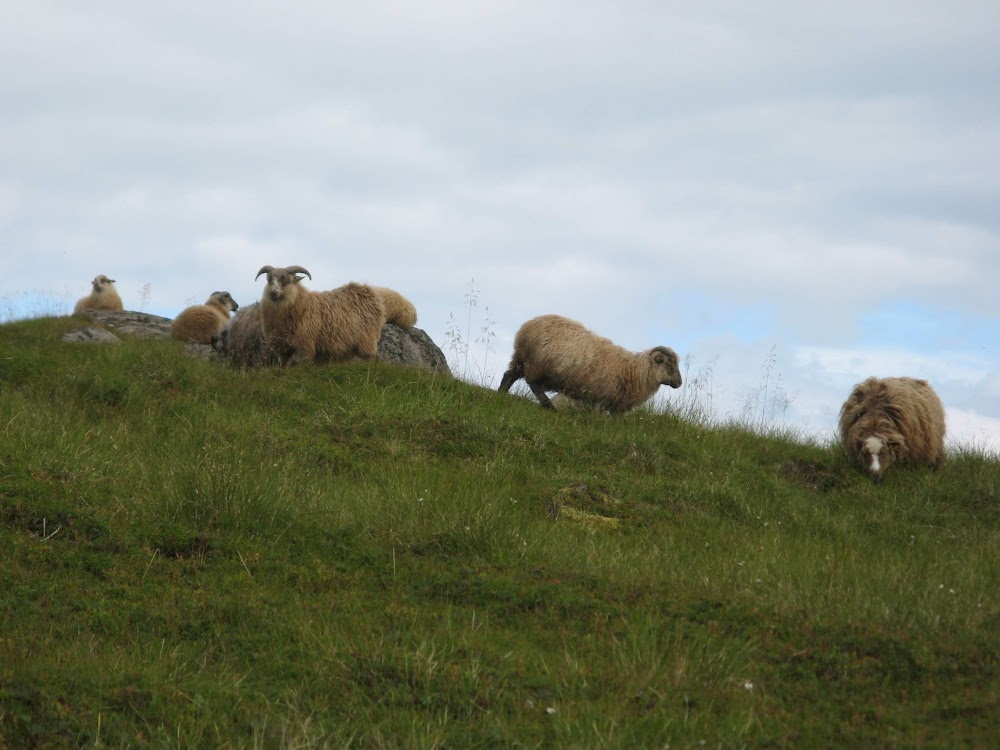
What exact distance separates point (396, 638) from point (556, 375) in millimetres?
9149

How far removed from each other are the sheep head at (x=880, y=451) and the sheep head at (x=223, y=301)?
1249cm

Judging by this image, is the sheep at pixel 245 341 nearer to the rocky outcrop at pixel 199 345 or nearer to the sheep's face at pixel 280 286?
the rocky outcrop at pixel 199 345

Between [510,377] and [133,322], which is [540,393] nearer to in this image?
[510,377]

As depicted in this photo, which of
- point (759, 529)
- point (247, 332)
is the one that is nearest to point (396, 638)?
point (759, 529)

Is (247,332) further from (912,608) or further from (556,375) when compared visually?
(912,608)

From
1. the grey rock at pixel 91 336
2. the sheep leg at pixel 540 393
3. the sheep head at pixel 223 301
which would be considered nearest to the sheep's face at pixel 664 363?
the sheep leg at pixel 540 393

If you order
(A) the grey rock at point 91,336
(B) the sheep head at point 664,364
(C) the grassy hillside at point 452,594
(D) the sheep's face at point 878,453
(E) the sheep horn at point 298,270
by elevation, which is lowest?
(C) the grassy hillside at point 452,594

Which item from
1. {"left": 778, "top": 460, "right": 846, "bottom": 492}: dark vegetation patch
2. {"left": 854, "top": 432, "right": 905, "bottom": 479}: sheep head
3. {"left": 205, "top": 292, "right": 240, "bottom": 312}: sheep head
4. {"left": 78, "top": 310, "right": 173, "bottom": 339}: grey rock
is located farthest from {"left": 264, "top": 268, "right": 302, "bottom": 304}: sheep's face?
{"left": 854, "top": 432, "right": 905, "bottom": 479}: sheep head

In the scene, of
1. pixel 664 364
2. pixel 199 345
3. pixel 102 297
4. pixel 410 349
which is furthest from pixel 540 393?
pixel 102 297

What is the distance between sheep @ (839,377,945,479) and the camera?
12.3 metres

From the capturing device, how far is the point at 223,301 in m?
20.5

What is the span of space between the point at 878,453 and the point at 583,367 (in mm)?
4104

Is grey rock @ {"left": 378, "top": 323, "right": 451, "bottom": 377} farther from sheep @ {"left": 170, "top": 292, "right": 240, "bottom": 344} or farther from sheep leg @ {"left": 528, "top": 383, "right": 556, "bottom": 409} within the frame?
sheep @ {"left": 170, "top": 292, "right": 240, "bottom": 344}

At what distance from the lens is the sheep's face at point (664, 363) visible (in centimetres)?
1521
